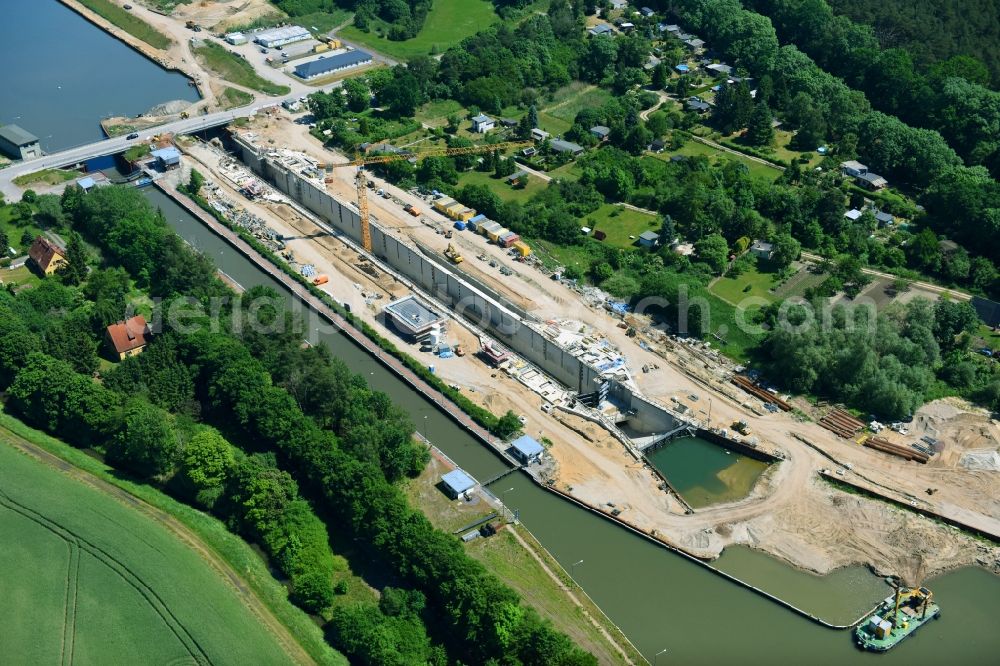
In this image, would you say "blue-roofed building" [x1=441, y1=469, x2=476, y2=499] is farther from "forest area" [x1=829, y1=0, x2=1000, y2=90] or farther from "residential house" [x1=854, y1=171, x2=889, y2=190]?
"forest area" [x1=829, y1=0, x2=1000, y2=90]

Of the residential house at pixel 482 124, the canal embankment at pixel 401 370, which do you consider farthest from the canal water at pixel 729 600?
the residential house at pixel 482 124

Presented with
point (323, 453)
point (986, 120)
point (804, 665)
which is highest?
point (986, 120)

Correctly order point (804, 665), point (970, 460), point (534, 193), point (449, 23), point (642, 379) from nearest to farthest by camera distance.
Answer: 1. point (804, 665)
2. point (970, 460)
3. point (642, 379)
4. point (534, 193)
5. point (449, 23)

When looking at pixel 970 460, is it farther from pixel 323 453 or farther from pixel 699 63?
pixel 699 63

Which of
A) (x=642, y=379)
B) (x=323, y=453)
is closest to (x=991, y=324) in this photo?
(x=642, y=379)

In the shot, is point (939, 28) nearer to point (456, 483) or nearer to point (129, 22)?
point (456, 483)

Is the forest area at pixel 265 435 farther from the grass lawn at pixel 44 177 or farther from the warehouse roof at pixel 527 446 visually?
the grass lawn at pixel 44 177
